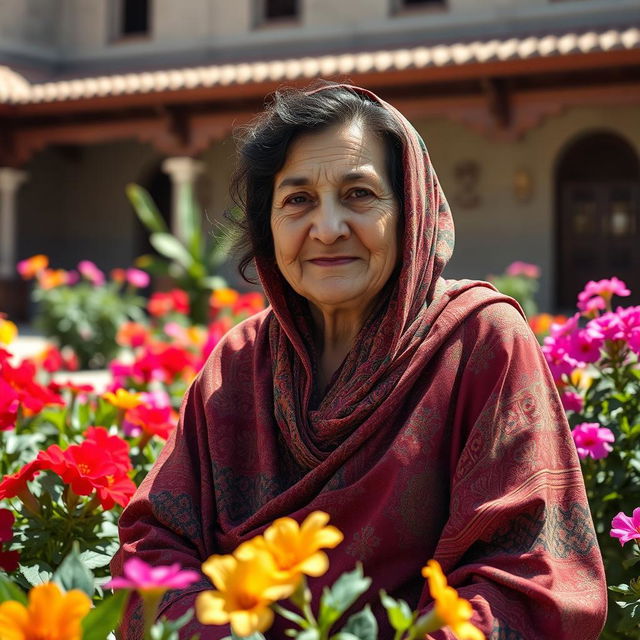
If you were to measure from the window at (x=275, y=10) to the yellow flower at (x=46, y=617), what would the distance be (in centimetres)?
1271

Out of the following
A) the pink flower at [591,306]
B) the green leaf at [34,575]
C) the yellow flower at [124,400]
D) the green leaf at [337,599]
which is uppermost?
the pink flower at [591,306]

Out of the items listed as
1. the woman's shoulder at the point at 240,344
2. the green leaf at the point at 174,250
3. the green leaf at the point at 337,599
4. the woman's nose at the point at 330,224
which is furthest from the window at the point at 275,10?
the green leaf at the point at 337,599

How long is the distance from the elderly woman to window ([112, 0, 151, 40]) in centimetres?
1292

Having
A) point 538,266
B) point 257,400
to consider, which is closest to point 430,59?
point 538,266

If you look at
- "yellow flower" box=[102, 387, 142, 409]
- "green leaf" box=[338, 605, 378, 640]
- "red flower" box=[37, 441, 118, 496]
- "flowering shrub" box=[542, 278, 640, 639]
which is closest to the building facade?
"flowering shrub" box=[542, 278, 640, 639]

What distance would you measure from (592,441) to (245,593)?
1377 mm

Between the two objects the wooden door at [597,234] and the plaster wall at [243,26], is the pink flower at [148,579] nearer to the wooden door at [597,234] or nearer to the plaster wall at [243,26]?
the plaster wall at [243,26]

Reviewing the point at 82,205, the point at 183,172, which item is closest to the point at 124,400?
the point at 183,172

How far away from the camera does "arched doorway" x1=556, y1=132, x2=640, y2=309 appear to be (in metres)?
11.6

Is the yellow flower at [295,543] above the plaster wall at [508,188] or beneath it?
beneath

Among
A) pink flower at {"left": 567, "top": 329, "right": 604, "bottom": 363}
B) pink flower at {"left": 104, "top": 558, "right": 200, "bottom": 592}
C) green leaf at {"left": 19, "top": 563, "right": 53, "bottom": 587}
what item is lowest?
green leaf at {"left": 19, "top": 563, "right": 53, "bottom": 587}

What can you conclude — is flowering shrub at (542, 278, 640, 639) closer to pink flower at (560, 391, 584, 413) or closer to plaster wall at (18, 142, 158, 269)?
pink flower at (560, 391, 584, 413)

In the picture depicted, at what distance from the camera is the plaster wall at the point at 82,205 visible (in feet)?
48.7

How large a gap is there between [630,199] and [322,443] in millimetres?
10636
